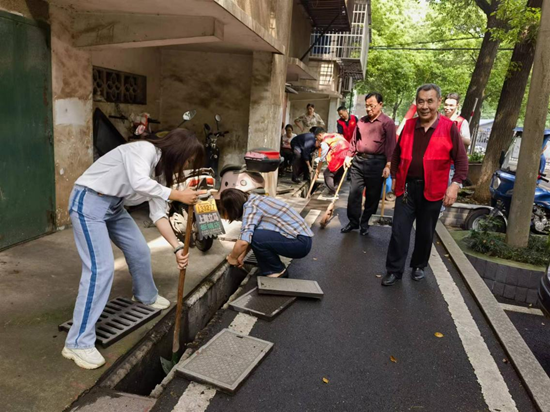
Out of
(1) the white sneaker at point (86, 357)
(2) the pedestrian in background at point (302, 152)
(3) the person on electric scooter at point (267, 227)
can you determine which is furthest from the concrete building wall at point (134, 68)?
(1) the white sneaker at point (86, 357)

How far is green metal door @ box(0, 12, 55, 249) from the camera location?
452 centimetres

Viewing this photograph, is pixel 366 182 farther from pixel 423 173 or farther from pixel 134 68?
pixel 134 68

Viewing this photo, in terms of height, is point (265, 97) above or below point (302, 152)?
above

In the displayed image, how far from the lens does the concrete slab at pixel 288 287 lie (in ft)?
14.0

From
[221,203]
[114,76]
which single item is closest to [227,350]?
[221,203]

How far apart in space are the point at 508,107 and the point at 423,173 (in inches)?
291

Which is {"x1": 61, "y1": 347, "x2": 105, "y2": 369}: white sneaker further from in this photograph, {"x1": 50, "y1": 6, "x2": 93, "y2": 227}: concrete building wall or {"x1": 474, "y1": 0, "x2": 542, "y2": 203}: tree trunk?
{"x1": 474, "y1": 0, "x2": 542, "y2": 203}: tree trunk

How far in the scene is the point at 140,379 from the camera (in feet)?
10.3

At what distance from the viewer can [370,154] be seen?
21.0 ft

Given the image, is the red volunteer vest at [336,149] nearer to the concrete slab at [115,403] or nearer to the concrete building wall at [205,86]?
the concrete building wall at [205,86]

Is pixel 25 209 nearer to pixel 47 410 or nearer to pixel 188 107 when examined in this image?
pixel 47 410

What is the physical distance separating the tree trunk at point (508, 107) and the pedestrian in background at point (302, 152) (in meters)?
4.17

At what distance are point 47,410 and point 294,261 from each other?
3454 millimetres

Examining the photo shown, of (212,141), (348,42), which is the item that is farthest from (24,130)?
(348,42)
